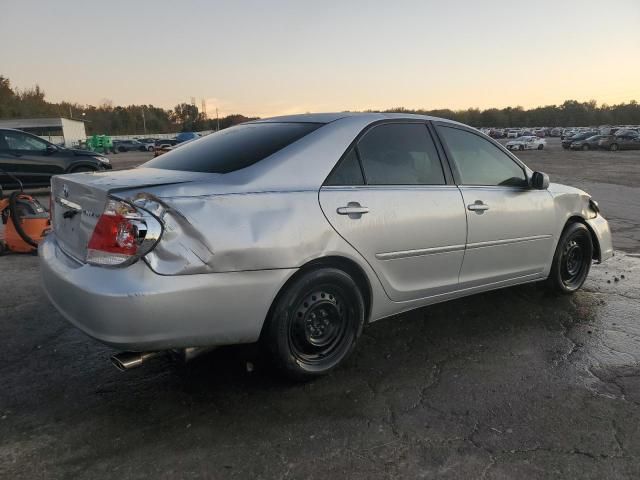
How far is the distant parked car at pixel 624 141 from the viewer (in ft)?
132

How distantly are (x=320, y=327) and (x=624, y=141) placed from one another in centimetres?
4461

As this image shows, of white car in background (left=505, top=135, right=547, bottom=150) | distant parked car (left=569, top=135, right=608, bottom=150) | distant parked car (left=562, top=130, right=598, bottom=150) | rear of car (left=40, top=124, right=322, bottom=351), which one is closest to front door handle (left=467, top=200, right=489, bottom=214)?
rear of car (left=40, top=124, right=322, bottom=351)

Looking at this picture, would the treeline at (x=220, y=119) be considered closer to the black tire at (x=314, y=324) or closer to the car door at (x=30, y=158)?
the car door at (x=30, y=158)

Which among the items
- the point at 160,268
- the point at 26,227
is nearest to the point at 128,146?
the point at 26,227

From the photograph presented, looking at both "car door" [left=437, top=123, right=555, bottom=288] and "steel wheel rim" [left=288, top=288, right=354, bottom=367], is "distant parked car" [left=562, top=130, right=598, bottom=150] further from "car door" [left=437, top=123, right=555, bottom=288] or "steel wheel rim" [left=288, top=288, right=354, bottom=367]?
"steel wheel rim" [left=288, top=288, right=354, bottom=367]

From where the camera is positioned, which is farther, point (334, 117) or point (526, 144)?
point (526, 144)

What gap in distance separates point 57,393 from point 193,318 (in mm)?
1162

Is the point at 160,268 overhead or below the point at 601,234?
overhead

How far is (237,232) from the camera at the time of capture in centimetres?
267

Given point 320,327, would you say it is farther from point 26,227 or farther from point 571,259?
point 26,227

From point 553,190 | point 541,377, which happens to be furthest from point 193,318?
point 553,190

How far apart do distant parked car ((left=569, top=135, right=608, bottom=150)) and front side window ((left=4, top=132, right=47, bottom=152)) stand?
1616 inches

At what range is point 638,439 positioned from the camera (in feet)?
8.45

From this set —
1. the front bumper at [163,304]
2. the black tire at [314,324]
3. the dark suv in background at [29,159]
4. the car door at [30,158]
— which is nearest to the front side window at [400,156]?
the black tire at [314,324]
